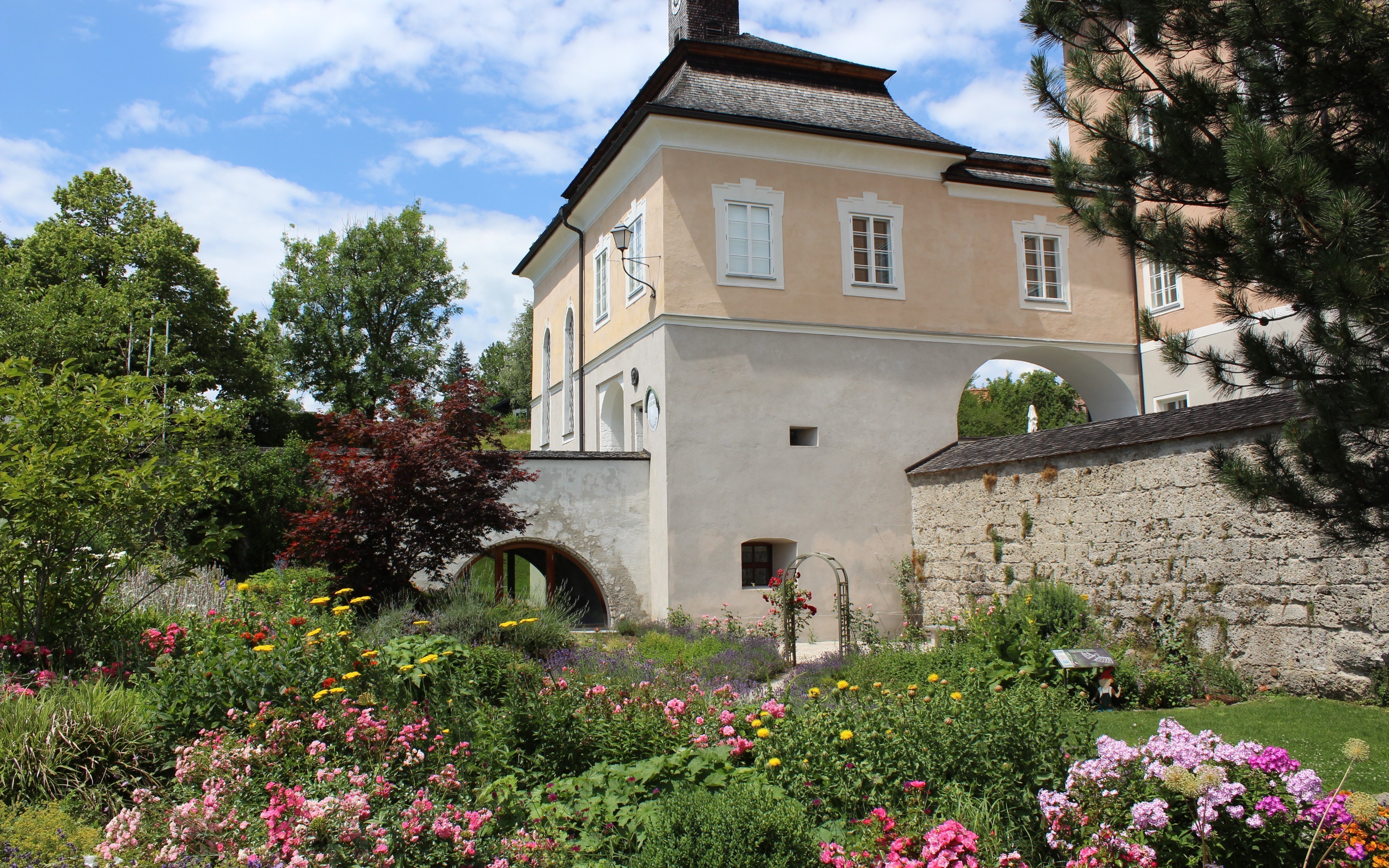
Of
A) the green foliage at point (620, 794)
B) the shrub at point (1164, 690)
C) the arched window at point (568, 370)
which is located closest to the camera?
the green foliage at point (620, 794)

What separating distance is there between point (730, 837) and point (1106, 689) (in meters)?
5.38

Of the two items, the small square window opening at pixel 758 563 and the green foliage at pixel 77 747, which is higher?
the small square window opening at pixel 758 563

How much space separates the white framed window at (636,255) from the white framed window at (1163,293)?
892cm

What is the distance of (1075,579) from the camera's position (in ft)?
36.0

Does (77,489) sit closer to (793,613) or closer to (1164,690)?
(793,613)

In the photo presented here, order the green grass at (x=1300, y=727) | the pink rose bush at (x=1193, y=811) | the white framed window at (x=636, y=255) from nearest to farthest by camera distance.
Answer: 1. the pink rose bush at (x=1193, y=811)
2. the green grass at (x=1300, y=727)
3. the white framed window at (x=636, y=255)

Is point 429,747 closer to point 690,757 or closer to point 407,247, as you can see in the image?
point 690,757

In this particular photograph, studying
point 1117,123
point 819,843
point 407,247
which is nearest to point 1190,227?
point 1117,123

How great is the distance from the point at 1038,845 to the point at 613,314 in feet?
42.7

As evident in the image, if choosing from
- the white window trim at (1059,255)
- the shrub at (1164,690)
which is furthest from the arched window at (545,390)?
the shrub at (1164,690)

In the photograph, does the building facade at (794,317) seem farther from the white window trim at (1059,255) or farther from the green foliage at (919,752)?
the green foliage at (919,752)

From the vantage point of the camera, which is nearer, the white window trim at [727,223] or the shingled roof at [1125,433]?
the shingled roof at [1125,433]

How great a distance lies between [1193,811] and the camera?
12.1 ft

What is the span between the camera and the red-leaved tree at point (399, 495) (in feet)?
32.2
